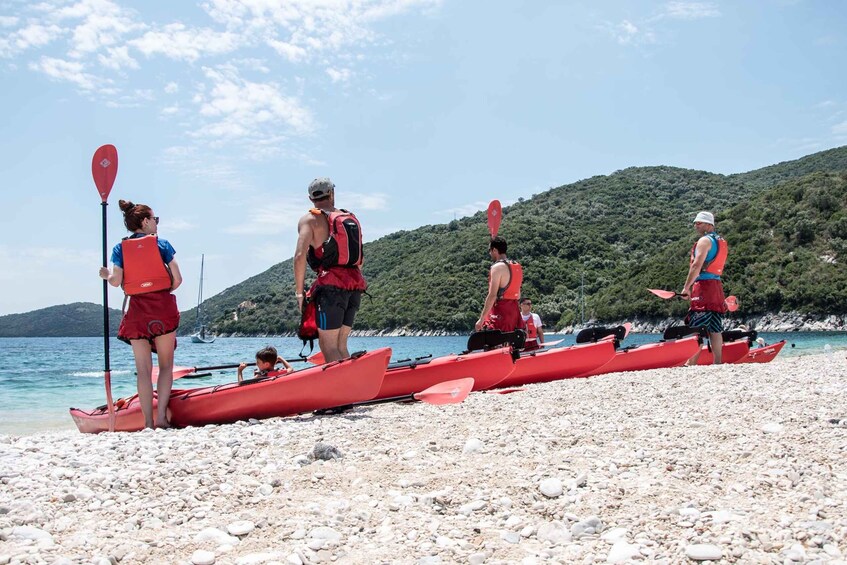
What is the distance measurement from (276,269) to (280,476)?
115 meters

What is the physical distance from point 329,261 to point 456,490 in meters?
2.88

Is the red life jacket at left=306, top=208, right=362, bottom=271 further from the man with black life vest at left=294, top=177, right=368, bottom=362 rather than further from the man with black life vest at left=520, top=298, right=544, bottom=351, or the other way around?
the man with black life vest at left=520, top=298, right=544, bottom=351

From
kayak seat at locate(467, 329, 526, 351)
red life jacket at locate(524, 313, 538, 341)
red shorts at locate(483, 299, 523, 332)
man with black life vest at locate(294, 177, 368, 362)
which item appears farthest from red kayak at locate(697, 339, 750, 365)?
man with black life vest at locate(294, 177, 368, 362)

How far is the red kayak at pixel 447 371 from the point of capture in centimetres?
675

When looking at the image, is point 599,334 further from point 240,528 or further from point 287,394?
point 240,528

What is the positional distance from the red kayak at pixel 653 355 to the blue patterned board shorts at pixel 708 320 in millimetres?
386

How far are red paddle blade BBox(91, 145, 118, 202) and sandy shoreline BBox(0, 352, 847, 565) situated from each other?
250 centimetres

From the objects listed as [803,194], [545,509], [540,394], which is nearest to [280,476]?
[545,509]

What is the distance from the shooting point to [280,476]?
3662 millimetres

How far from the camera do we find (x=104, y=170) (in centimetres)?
636

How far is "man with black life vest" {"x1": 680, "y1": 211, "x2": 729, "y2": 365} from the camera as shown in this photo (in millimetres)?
8297

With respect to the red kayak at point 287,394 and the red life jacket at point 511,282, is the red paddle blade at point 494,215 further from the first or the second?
the red kayak at point 287,394

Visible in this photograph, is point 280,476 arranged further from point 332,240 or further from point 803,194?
point 803,194

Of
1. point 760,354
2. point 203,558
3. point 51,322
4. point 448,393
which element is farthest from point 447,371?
point 51,322
